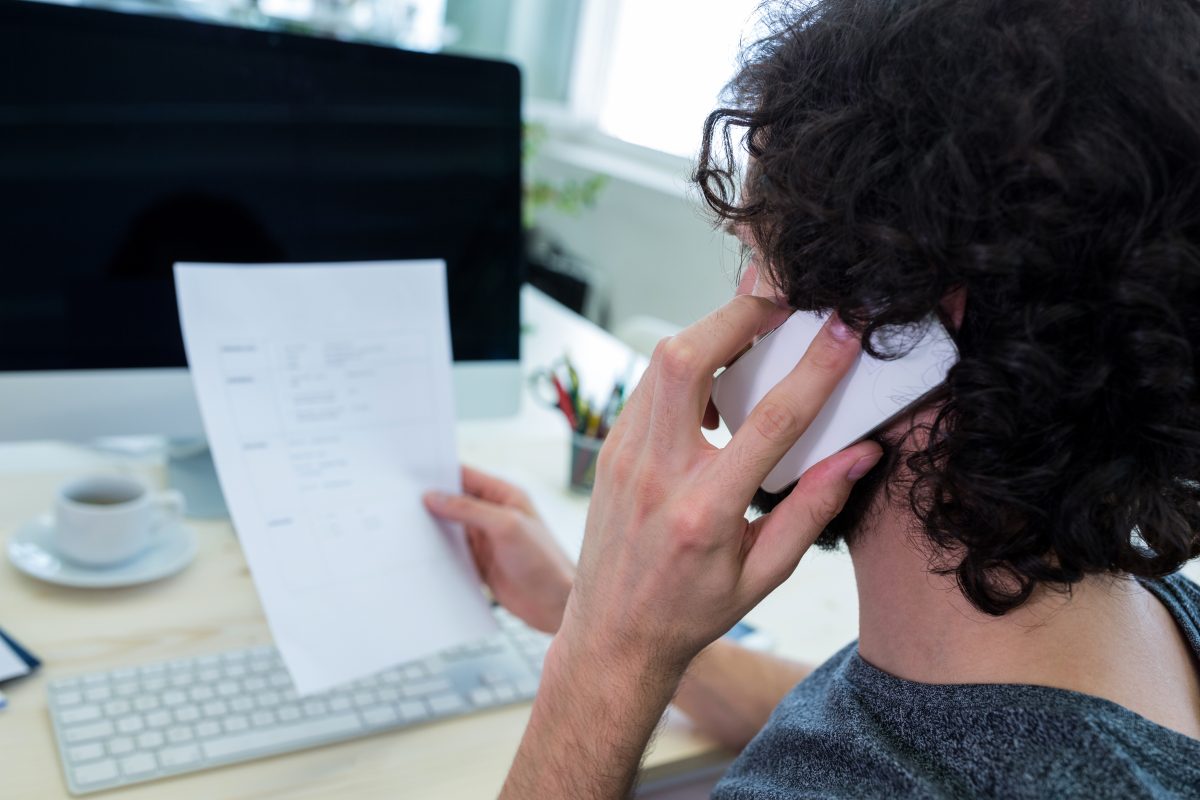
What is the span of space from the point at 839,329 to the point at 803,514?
12 centimetres

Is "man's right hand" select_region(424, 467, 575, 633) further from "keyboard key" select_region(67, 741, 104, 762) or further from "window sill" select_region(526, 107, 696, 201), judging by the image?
"window sill" select_region(526, 107, 696, 201)

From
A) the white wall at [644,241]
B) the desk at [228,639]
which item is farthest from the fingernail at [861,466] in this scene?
the white wall at [644,241]

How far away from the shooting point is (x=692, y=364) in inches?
25.0

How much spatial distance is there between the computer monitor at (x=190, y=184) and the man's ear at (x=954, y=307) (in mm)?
714

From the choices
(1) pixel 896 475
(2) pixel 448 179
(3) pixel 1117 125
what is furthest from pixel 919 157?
(2) pixel 448 179

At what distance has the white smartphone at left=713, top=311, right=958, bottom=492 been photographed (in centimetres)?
59

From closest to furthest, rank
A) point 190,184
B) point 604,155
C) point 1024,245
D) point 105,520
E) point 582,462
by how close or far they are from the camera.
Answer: point 1024,245 → point 105,520 → point 190,184 → point 582,462 → point 604,155

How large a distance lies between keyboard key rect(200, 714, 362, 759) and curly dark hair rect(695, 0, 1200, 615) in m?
0.47

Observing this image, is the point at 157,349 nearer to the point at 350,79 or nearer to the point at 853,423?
the point at 350,79

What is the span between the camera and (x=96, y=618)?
0.91 m

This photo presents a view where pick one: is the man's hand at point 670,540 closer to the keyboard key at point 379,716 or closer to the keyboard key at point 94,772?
the keyboard key at point 379,716

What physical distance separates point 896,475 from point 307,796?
466 millimetres

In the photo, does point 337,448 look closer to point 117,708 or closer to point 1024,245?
point 117,708

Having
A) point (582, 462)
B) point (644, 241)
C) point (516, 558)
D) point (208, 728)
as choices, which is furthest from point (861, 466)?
point (644, 241)
